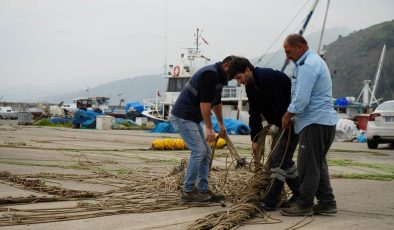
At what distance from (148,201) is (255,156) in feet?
4.54

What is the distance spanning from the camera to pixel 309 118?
213 inches

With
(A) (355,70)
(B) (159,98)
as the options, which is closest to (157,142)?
(B) (159,98)

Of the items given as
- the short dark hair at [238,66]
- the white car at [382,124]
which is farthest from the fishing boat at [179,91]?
the short dark hair at [238,66]

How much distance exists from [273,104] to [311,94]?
1.69 ft

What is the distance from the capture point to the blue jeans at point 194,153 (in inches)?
242

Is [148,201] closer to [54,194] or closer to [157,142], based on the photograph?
[54,194]

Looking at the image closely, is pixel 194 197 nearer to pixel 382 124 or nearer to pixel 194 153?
pixel 194 153

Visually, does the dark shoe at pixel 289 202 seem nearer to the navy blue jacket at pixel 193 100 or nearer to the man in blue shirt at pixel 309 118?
the man in blue shirt at pixel 309 118

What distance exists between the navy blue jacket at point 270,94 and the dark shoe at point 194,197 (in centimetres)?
117

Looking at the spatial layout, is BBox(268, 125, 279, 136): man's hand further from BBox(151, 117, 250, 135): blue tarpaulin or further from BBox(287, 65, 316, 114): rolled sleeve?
BBox(151, 117, 250, 135): blue tarpaulin

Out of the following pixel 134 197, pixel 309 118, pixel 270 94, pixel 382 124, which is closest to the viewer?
pixel 309 118

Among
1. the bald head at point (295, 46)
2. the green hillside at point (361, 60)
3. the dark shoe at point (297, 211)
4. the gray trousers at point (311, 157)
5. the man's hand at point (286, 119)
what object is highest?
the green hillside at point (361, 60)

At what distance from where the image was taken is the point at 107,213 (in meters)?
5.28

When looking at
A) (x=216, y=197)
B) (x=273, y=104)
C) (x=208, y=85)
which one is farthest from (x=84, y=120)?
(x=273, y=104)
